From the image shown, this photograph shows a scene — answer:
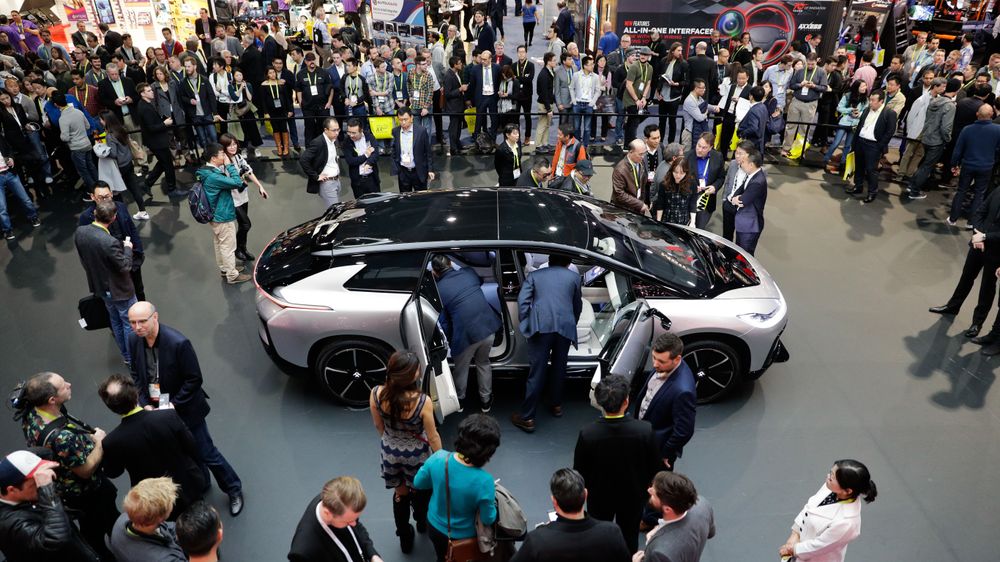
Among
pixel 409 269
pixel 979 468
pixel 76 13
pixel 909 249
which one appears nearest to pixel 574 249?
pixel 409 269

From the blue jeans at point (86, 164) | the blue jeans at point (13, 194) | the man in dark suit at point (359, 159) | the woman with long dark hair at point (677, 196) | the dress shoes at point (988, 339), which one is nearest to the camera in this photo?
the dress shoes at point (988, 339)

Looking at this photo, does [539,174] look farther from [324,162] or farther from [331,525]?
[331,525]

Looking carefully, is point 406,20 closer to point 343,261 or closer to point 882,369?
point 343,261

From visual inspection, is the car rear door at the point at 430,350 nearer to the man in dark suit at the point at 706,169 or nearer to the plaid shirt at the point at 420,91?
the man in dark suit at the point at 706,169

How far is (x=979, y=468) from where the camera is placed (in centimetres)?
514

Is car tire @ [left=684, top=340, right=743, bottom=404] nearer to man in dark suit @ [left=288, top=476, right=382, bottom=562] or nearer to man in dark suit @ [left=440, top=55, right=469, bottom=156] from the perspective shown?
man in dark suit @ [left=288, top=476, right=382, bottom=562]

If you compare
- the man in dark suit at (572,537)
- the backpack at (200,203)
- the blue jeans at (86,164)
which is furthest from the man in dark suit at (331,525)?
the blue jeans at (86,164)

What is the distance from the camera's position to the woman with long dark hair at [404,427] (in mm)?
3736

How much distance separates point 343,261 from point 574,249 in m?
1.82

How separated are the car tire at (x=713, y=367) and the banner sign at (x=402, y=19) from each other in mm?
9141

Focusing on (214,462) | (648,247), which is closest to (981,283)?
(648,247)

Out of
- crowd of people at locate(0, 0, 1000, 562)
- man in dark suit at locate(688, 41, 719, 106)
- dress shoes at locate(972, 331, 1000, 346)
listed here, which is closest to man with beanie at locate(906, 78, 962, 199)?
crowd of people at locate(0, 0, 1000, 562)

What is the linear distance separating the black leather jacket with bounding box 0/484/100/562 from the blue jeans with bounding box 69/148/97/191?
7111 mm

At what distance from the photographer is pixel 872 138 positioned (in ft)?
30.1
